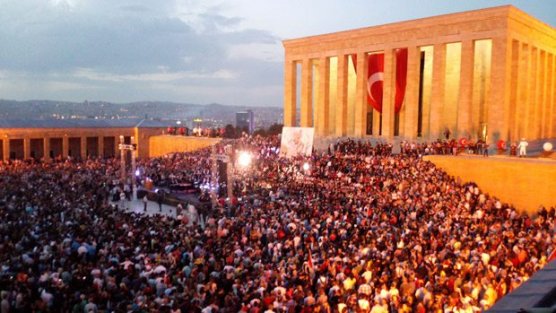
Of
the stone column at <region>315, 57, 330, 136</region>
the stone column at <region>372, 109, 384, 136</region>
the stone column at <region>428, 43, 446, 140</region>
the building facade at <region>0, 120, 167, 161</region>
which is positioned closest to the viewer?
the stone column at <region>428, 43, 446, 140</region>

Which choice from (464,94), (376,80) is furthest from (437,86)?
(376,80)

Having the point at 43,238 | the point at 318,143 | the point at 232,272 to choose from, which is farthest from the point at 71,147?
the point at 232,272

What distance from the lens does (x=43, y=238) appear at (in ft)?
40.7

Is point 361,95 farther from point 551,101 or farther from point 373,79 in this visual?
point 551,101

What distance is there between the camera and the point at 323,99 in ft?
111

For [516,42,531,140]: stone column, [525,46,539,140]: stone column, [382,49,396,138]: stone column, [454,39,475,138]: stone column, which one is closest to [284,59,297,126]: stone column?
[382,49,396,138]: stone column

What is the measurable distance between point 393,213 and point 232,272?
277 inches

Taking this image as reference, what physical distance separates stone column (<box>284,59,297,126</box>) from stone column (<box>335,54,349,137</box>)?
184 inches

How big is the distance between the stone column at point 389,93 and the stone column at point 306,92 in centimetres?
676

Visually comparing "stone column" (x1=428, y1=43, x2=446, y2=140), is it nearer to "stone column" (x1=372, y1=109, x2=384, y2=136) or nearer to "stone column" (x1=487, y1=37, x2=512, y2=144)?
"stone column" (x1=487, y1=37, x2=512, y2=144)

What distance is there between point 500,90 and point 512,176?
7.26 meters

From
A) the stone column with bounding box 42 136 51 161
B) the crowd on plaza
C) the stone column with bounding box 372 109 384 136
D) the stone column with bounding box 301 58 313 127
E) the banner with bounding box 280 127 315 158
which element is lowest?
the crowd on plaza

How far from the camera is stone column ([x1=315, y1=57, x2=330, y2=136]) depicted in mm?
33156

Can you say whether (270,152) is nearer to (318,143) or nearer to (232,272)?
(318,143)
